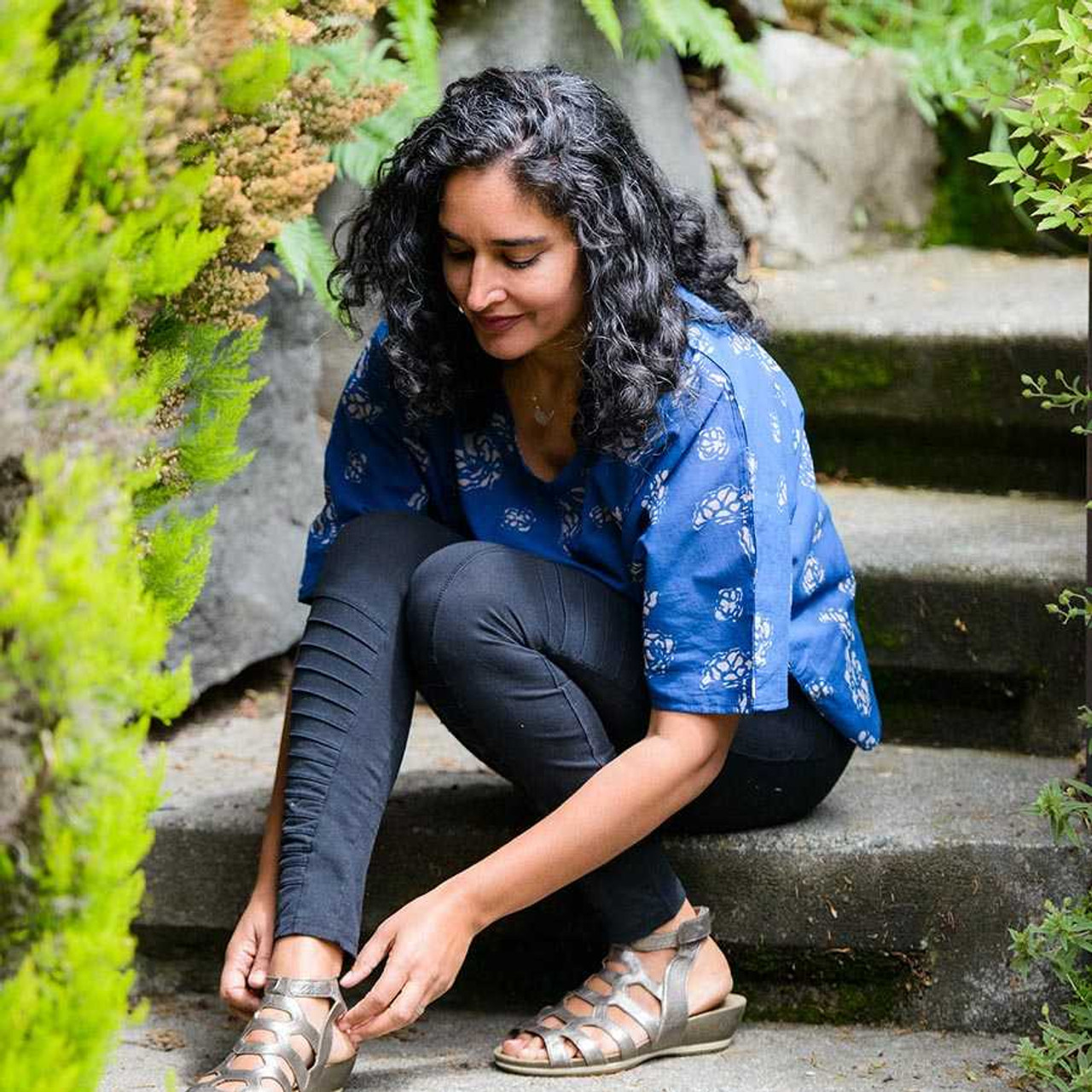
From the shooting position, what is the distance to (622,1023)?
80.7 inches

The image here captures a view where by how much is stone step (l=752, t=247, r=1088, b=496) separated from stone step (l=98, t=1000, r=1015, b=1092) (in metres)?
1.17

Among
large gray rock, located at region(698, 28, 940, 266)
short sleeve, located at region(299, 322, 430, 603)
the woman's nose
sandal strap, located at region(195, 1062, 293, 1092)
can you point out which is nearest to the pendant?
short sleeve, located at region(299, 322, 430, 603)

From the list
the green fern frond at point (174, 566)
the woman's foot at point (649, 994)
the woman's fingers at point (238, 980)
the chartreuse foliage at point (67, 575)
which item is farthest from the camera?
the woman's foot at point (649, 994)

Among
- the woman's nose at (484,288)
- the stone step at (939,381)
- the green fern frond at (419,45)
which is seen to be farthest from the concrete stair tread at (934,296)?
the woman's nose at (484,288)

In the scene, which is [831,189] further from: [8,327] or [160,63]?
[8,327]

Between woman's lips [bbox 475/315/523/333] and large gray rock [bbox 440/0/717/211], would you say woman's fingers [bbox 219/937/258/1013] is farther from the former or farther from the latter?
large gray rock [bbox 440/0/717/211]

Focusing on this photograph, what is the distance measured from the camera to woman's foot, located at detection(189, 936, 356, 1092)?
1.84m

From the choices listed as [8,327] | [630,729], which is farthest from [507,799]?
[8,327]

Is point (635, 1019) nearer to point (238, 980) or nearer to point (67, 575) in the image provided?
point (238, 980)

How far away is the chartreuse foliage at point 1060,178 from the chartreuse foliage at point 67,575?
0.92 metres

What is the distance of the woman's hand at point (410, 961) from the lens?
183 cm

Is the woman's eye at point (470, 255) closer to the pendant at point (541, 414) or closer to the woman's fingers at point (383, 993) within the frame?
the pendant at point (541, 414)

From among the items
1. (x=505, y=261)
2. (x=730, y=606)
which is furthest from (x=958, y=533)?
(x=505, y=261)

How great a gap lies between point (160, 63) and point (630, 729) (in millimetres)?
1042
